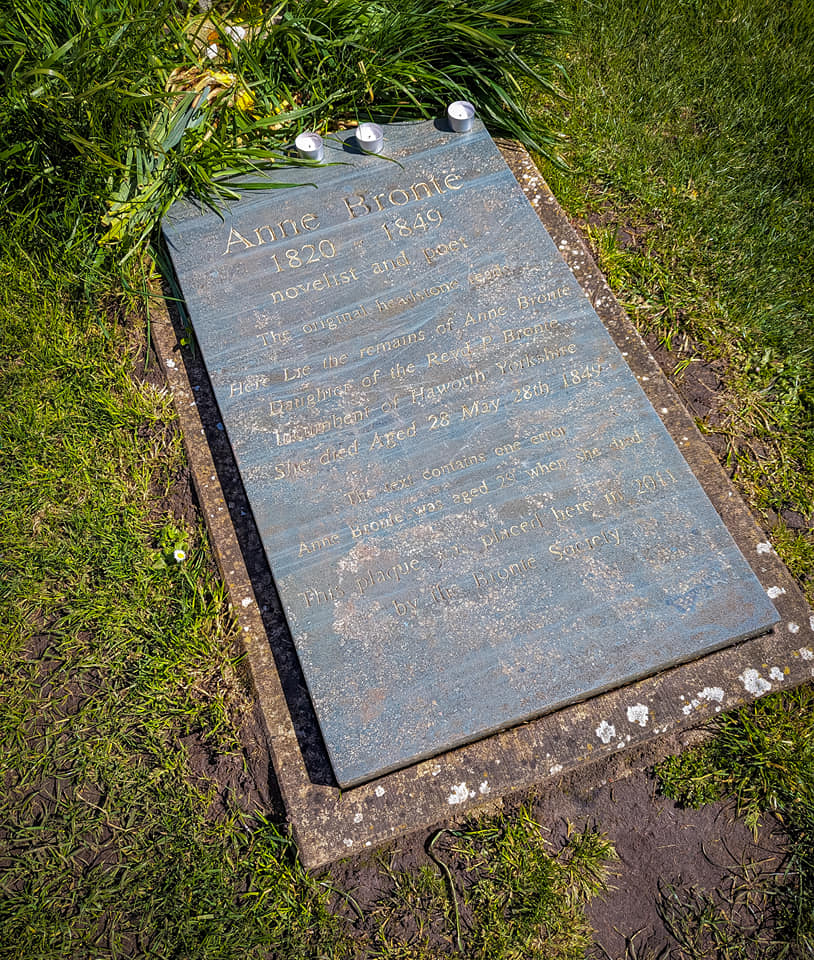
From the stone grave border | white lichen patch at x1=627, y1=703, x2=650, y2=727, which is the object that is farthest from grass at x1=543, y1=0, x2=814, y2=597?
white lichen patch at x1=627, y1=703, x2=650, y2=727

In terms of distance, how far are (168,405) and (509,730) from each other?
63.1 inches

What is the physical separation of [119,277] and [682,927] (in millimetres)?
2805

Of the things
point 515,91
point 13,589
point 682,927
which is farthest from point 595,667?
point 515,91

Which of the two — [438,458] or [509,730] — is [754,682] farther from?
[438,458]

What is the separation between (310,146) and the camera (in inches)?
98.0

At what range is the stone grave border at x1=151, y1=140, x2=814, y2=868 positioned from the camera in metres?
1.86

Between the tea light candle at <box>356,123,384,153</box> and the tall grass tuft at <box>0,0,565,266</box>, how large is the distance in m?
0.20

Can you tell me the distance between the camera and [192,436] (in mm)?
2373

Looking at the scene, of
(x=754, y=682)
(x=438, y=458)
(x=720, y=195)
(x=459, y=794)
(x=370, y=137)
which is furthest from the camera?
(x=720, y=195)

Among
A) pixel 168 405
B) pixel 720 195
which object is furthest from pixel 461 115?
pixel 168 405

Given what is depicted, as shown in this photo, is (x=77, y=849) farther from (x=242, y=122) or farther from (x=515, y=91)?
(x=515, y=91)

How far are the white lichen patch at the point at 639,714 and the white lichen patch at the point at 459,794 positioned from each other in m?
0.49

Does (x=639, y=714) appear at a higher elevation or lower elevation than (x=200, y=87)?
lower

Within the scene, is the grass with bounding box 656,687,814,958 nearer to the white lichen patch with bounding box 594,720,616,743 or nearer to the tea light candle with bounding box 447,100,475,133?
the white lichen patch with bounding box 594,720,616,743
